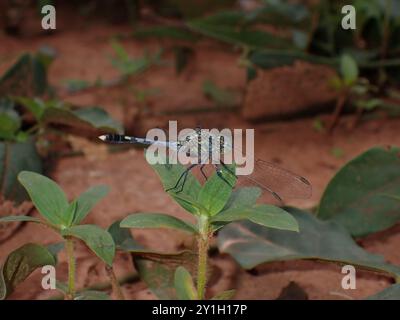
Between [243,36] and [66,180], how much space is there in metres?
0.90

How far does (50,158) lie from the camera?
2.09 m

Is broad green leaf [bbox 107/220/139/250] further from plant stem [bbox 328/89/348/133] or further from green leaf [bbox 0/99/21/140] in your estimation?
plant stem [bbox 328/89/348/133]

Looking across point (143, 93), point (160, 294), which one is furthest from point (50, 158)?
point (160, 294)

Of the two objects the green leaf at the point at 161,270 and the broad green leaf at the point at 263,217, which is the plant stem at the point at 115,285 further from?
the broad green leaf at the point at 263,217

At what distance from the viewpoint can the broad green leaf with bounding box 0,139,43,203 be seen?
1708 millimetres

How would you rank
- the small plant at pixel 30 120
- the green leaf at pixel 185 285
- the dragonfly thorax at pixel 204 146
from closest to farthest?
the green leaf at pixel 185 285 → the dragonfly thorax at pixel 204 146 → the small plant at pixel 30 120

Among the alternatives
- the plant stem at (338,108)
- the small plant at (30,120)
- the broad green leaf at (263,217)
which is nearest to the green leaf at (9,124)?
the small plant at (30,120)

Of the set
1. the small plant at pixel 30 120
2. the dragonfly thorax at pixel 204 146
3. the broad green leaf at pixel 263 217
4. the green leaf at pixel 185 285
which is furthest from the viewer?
the small plant at pixel 30 120

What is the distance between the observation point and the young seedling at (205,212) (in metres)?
1.16

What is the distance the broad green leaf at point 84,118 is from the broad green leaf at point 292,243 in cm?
48
